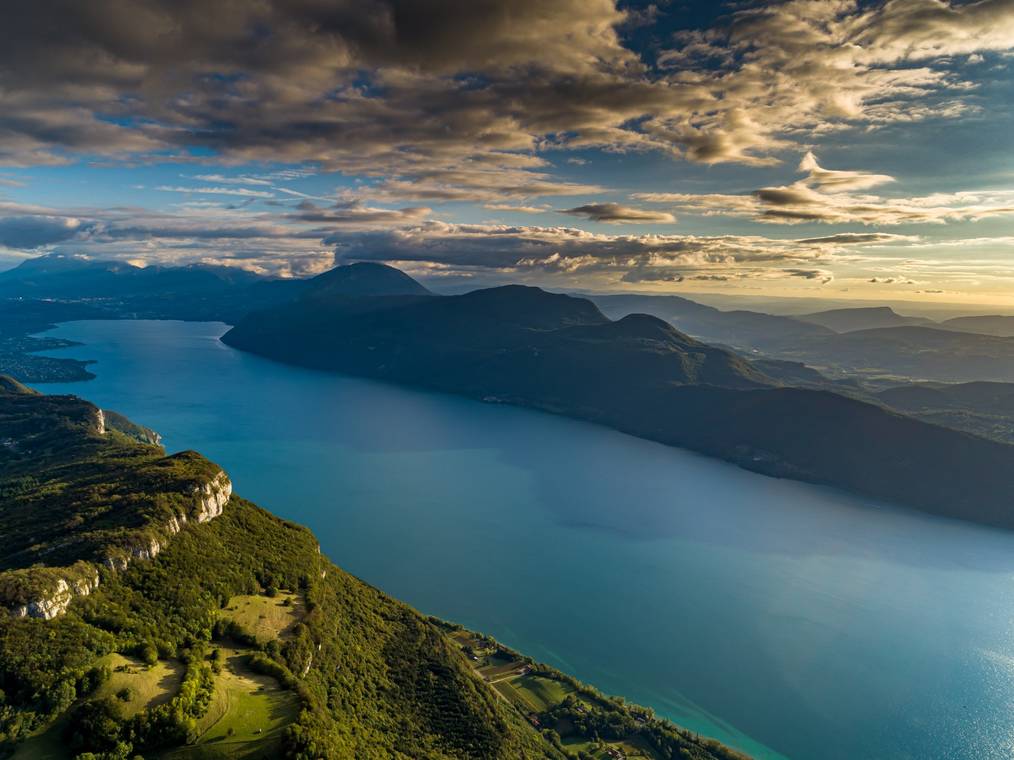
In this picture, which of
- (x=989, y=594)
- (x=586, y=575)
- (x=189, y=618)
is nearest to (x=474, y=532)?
(x=586, y=575)

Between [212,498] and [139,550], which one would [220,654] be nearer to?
[139,550]

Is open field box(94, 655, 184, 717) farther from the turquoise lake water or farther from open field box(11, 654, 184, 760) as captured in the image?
the turquoise lake water

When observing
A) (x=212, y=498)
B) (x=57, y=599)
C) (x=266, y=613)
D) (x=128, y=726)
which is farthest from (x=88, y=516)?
(x=128, y=726)

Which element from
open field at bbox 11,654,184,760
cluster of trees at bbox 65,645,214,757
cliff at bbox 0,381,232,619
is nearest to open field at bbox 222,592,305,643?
open field at bbox 11,654,184,760

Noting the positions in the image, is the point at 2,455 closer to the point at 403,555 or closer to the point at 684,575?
the point at 403,555

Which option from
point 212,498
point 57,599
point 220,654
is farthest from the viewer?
point 212,498
